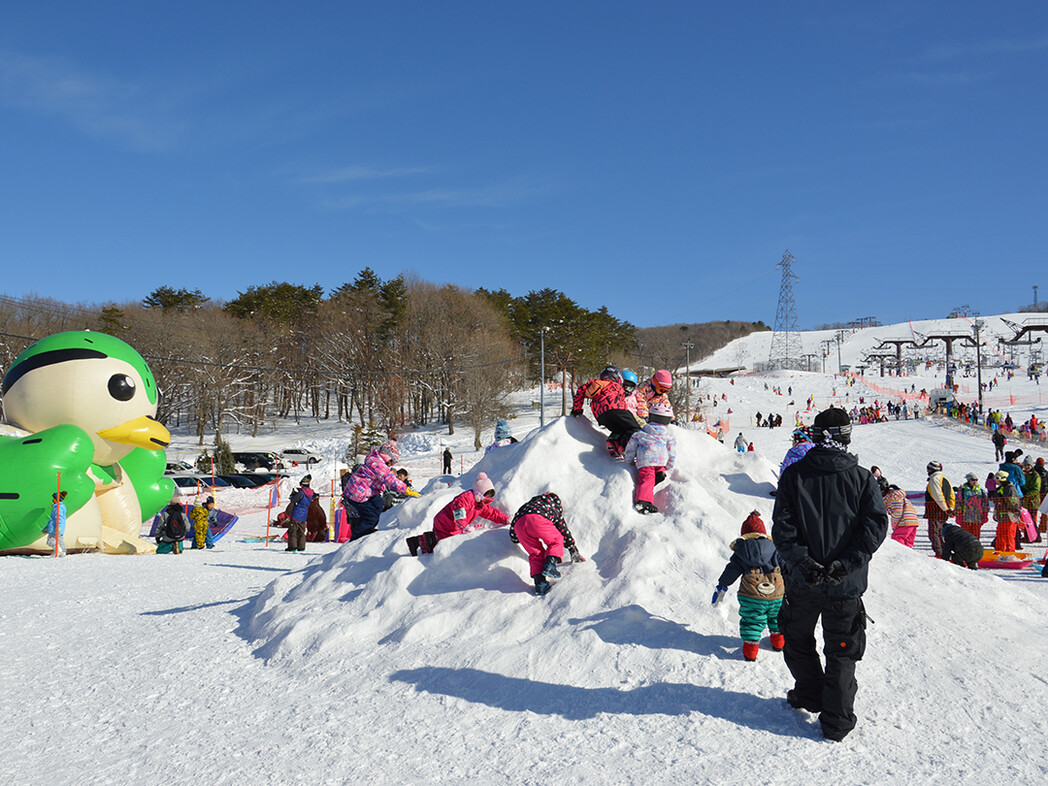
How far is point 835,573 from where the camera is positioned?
346cm

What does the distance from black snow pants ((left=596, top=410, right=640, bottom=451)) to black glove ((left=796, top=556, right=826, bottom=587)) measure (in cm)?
299

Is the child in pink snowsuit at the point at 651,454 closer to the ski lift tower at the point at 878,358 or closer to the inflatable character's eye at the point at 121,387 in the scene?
the inflatable character's eye at the point at 121,387

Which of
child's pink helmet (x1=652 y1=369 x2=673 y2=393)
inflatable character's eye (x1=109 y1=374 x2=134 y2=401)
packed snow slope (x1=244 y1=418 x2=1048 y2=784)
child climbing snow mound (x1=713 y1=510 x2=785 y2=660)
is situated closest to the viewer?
packed snow slope (x1=244 y1=418 x2=1048 y2=784)

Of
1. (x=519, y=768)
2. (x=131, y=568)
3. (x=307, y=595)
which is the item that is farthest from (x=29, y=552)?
(x=519, y=768)

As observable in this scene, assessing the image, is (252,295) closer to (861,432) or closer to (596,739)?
(861,432)

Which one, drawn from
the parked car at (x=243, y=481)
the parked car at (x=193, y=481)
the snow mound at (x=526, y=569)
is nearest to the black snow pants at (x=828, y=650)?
the snow mound at (x=526, y=569)

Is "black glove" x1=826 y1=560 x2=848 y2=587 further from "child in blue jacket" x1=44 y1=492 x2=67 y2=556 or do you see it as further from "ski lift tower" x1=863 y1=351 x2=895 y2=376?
"ski lift tower" x1=863 y1=351 x2=895 y2=376

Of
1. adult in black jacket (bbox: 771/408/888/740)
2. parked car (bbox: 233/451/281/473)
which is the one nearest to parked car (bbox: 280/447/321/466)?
parked car (bbox: 233/451/281/473)

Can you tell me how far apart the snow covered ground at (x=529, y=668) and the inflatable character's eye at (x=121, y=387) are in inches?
298

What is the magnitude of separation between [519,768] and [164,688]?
275 centimetres

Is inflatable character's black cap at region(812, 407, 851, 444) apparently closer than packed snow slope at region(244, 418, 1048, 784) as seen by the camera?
No

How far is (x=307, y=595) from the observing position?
6.02 meters

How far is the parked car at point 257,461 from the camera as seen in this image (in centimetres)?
3281

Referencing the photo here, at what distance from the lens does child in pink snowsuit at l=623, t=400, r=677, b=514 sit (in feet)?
19.3
